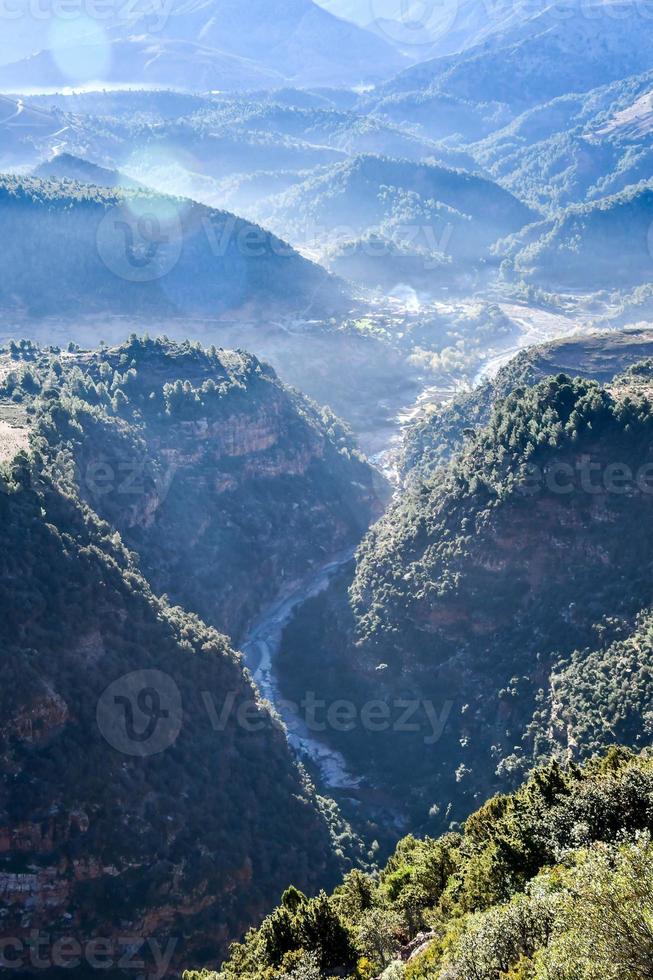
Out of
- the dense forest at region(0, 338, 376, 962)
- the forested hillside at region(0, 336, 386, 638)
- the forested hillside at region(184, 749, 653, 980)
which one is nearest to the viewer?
the forested hillside at region(184, 749, 653, 980)

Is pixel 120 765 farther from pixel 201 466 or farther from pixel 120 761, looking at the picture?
pixel 201 466

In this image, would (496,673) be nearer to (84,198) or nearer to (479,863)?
(479,863)

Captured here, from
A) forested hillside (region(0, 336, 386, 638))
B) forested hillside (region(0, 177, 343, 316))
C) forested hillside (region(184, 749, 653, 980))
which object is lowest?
forested hillside (region(184, 749, 653, 980))

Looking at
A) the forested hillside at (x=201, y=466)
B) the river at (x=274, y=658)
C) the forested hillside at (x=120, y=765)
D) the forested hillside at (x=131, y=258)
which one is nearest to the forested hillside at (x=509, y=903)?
the forested hillside at (x=120, y=765)

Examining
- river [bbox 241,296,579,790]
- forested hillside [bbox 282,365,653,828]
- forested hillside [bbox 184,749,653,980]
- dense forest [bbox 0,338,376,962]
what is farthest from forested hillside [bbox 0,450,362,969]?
forested hillside [bbox 282,365,653,828]

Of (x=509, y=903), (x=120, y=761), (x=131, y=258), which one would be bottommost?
(x=509, y=903)

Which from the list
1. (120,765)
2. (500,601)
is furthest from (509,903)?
(500,601)

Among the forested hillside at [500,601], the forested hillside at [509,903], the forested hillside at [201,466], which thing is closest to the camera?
the forested hillside at [509,903]

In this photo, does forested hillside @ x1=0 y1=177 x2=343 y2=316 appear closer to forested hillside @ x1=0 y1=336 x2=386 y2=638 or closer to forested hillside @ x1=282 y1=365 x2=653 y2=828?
forested hillside @ x1=0 y1=336 x2=386 y2=638

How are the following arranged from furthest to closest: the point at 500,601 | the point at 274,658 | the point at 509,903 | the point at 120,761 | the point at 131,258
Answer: the point at 131,258, the point at 274,658, the point at 500,601, the point at 120,761, the point at 509,903

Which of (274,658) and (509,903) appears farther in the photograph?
(274,658)

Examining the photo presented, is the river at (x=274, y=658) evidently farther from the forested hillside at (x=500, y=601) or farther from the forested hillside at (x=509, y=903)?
the forested hillside at (x=509, y=903)

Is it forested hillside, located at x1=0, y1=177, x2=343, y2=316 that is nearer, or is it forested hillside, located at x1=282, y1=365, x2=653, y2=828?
forested hillside, located at x1=282, y1=365, x2=653, y2=828
